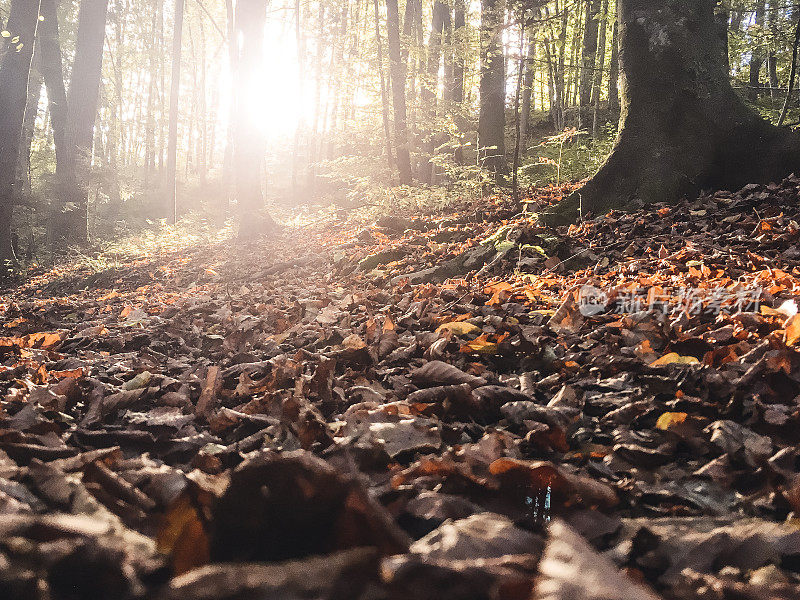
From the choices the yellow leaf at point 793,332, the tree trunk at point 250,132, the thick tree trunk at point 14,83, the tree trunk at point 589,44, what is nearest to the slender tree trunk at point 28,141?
the thick tree trunk at point 14,83

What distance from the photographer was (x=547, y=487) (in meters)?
1.05

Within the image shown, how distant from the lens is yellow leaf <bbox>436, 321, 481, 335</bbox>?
8.41ft

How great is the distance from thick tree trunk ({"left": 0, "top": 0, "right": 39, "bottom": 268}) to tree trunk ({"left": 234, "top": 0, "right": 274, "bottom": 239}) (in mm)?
4001

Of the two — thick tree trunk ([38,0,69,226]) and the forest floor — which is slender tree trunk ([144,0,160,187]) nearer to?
thick tree trunk ([38,0,69,226])

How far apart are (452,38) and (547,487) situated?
10.7 metres

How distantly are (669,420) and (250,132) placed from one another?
11.9 metres

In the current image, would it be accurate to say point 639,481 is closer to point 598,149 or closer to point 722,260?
point 722,260

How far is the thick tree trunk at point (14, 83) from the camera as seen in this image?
29.3 feet

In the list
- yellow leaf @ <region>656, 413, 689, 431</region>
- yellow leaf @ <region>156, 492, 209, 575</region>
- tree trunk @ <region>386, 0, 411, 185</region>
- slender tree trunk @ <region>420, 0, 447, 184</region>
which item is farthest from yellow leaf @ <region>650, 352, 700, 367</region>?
tree trunk @ <region>386, 0, 411, 185</region>

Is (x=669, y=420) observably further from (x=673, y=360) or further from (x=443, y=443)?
(x=443, y=443)

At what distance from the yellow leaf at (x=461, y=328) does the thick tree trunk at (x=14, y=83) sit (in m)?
10.2

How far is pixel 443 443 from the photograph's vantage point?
4.82 feet

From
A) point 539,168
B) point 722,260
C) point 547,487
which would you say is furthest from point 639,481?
point 539,168

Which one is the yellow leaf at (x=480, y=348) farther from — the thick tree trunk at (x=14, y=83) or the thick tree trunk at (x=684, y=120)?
the thick tree trunk at (x=14, y=83)
